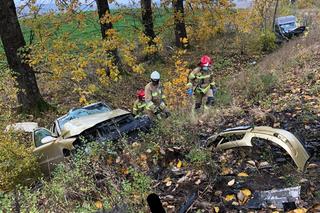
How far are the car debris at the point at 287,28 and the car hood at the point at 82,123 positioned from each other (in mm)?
17413

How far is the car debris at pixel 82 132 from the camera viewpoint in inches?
312

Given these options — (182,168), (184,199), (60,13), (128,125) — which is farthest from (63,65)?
(184,199)

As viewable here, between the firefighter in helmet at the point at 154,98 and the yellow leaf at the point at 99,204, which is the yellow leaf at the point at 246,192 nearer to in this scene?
the yellow leaf at the point at 99,204

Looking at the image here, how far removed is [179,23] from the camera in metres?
21.5

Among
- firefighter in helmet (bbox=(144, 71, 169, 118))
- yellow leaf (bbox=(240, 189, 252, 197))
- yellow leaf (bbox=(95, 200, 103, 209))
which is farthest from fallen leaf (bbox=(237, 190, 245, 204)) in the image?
firefighter in helmet (bbox=(144, 71, 169, 118))

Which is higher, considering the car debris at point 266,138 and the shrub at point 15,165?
the car debris at point 266,138

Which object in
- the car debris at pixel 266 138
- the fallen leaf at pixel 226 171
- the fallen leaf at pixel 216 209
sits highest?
the car debris at pixel 266 138

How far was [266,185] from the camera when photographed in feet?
16.4

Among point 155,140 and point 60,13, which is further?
point 60,13

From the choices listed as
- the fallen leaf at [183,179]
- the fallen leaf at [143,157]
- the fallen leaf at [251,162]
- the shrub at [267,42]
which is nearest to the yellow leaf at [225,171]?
the fallen leaf at [251,162]

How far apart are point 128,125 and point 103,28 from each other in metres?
10.3

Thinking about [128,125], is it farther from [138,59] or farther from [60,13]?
[138,59]

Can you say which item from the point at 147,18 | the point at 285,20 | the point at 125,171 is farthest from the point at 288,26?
the point at 125,171

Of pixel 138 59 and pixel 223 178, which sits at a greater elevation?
pixel 223 178
